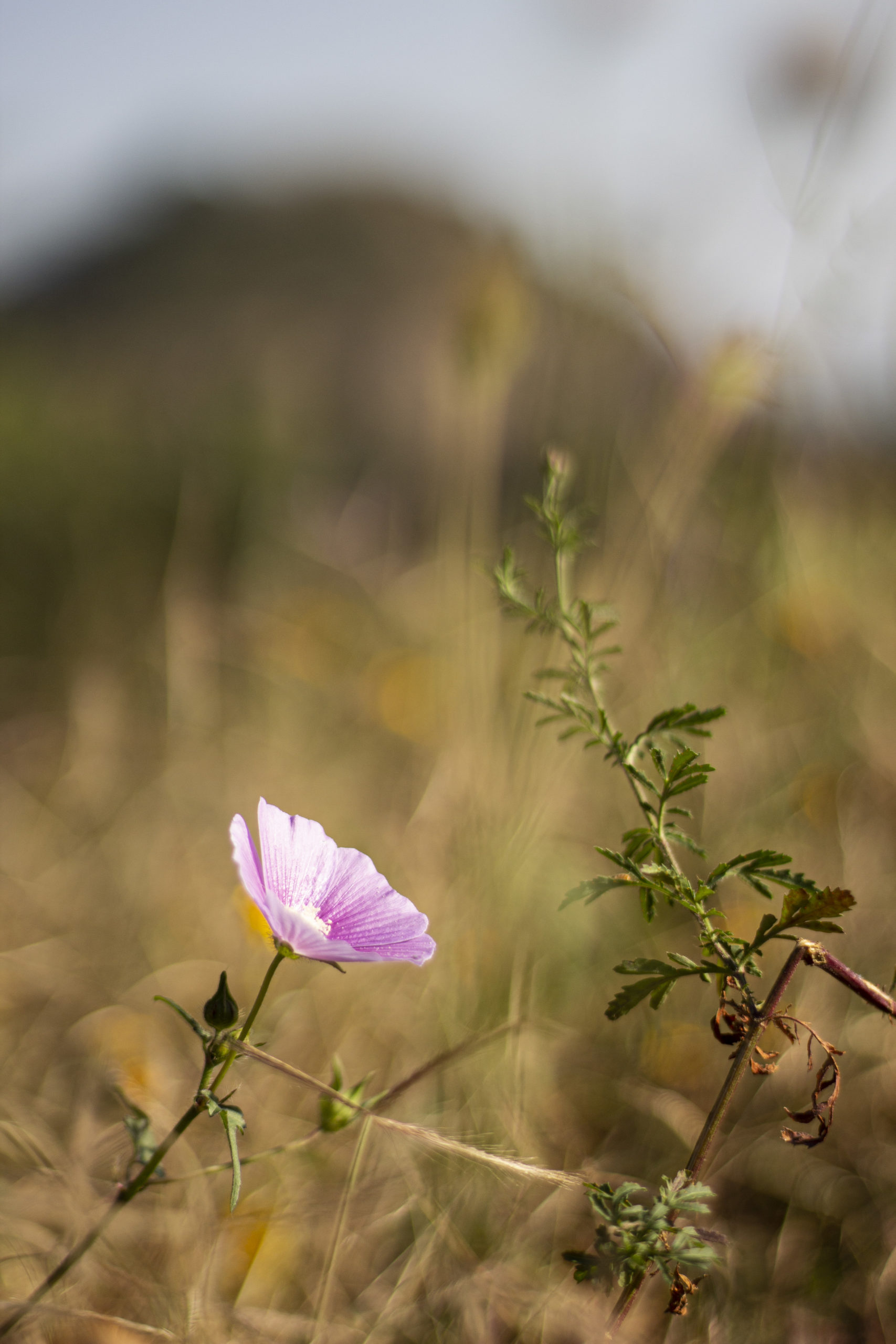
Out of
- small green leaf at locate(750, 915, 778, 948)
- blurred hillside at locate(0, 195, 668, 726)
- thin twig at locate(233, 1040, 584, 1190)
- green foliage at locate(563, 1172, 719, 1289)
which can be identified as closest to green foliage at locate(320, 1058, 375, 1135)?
thin twig at locate(233, 1040, 584, 1190)

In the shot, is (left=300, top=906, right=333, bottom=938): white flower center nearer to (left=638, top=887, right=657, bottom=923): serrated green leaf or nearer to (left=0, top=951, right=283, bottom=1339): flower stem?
(left=0, top=951, right=283, bottom=1339): flower stem

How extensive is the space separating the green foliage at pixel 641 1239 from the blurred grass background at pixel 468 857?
87 millimetres

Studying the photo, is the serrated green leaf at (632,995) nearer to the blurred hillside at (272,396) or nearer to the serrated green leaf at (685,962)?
the serrated green leaf at (685,962)

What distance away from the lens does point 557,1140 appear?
39.8 inches

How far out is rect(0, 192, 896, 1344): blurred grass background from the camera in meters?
0.85

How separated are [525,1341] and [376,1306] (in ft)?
0.45

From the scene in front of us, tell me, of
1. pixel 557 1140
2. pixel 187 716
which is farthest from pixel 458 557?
pixel 557 1140

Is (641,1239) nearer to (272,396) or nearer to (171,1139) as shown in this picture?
(171,1139)

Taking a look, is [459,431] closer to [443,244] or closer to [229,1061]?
[229,1061]

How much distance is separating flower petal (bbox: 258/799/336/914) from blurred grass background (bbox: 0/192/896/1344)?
212mm

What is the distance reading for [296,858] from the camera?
0.56 m

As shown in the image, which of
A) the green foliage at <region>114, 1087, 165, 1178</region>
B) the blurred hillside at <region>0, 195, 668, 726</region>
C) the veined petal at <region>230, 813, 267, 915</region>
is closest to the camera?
the veined petal at <region>230, 813, 267, 915</region>

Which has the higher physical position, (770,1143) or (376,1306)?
(770,1143)

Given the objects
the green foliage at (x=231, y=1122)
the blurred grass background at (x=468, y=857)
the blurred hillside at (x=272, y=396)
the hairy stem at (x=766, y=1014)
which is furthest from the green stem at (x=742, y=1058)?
the blurred hillside at (x=272, y=396)
